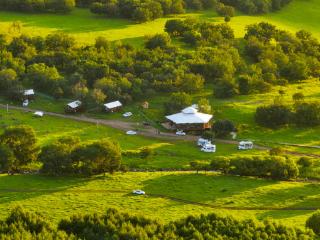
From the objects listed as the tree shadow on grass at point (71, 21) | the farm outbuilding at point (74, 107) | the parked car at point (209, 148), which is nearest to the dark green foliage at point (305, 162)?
the parked car at point (209, 148)

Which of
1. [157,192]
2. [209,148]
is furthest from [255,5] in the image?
[157,192]

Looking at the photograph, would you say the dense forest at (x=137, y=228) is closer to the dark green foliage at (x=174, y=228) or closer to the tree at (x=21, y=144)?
the dark green foliage at (x=174, y=228)

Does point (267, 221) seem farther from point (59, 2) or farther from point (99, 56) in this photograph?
point (59, 2)

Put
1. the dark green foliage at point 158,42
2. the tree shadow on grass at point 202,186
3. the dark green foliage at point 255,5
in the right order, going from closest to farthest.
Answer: the tree shadow on grass at point 202,186, the dark green foliage at point 158,42, the dark green foliage at point 255,5

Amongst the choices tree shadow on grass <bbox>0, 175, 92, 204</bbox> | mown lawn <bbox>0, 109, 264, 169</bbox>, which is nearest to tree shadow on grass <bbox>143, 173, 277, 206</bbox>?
mown lawn <bbox>0, 109, 264, 169</bbox>

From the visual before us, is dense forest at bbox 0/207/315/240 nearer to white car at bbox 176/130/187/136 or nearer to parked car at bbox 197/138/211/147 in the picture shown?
parked car at bbox 197/138/211/147

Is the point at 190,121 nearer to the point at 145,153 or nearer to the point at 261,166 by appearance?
the point at 145,153
